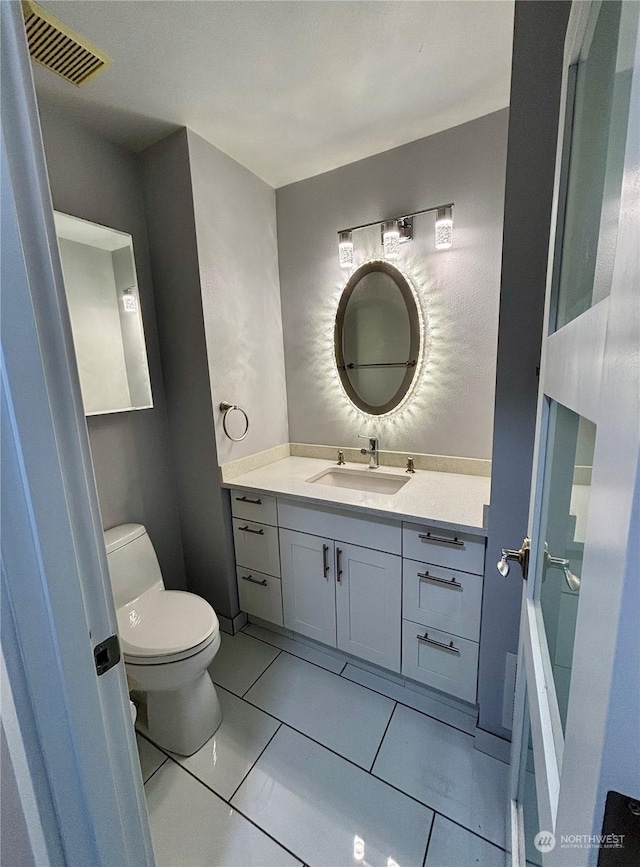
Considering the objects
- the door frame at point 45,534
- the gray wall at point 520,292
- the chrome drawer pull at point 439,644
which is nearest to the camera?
the door frame at point 45,534

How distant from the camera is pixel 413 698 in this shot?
1466mm

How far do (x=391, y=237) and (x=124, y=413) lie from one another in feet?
5.18

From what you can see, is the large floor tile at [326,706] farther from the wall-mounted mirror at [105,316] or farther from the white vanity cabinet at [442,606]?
the wall-mounted mirror at [105,316]

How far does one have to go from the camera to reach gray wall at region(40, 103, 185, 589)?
1.43 meters

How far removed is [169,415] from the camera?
1858 millimetres

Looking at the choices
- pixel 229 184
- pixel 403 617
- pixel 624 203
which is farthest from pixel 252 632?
pixel 229 184

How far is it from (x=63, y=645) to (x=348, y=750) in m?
1.29

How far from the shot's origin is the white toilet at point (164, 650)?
1.22m

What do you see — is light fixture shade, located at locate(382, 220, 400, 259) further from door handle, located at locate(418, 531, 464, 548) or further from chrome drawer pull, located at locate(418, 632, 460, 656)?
chrome drawer pull, located at locate(418, 632, 460, 656)

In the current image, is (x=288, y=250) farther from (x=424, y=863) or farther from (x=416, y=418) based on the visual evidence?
(x=424, y=863)

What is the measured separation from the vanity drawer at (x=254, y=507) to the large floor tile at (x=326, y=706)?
714 millimetres

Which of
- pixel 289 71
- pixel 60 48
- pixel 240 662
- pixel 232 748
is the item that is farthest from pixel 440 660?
pixel 60 48

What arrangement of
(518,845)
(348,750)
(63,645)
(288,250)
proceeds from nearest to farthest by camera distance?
(63,645)
(518,845)
(348,750)
(288,250)

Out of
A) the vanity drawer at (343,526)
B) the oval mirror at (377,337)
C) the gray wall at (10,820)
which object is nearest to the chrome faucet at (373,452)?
the oval mirror at (377,337)
